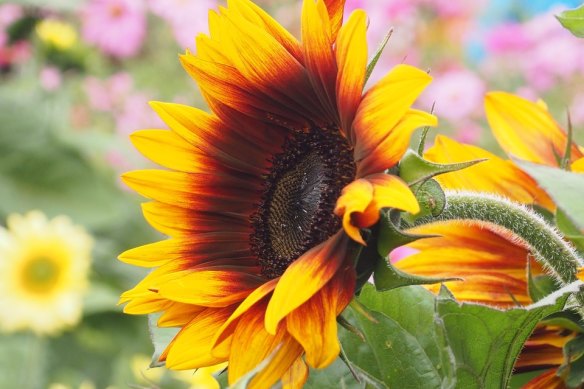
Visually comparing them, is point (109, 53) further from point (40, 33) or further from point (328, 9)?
point (328, 9)

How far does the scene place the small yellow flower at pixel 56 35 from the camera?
1.54m

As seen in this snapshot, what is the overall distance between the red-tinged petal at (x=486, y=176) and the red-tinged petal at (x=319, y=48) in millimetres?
57

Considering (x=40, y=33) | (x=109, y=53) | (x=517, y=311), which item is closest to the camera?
(x=517, y=311)

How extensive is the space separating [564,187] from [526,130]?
0.45 feet

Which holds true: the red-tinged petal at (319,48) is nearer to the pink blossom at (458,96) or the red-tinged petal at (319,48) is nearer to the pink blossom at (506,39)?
the pink blossom at (458,96)

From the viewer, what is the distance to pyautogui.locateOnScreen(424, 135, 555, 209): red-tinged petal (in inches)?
15.7

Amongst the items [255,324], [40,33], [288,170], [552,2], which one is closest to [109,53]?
[40,33]

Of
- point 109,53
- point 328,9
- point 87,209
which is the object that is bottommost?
point 87,209

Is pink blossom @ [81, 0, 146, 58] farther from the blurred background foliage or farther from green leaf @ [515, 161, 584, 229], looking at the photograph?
green leaf @ [515, 161, 584, 229]

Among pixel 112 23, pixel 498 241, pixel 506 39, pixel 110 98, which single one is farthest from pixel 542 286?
pixel 110 98

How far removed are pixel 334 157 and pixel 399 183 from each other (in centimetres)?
11

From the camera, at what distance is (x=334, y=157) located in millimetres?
415

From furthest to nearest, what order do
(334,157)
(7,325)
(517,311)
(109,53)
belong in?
(109,53)
(7,325)
(334,157)
(517,311)

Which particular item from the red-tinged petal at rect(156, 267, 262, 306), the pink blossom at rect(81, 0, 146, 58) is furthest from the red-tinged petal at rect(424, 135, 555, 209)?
the pink blossom at rect(81, 0, 146, 58)
